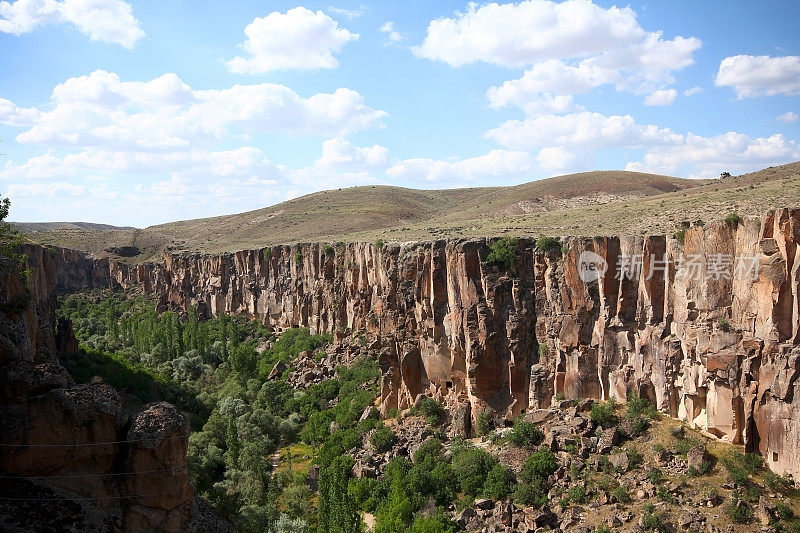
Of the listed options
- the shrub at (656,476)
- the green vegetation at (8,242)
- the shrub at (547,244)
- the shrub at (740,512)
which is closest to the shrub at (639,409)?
the shrub at (656,476)

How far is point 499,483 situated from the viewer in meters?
29.8

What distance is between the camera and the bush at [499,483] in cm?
2966

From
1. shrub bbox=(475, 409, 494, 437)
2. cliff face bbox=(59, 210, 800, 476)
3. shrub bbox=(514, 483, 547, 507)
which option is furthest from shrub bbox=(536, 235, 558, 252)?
shrub bbox=(514, 483, 547, 507)

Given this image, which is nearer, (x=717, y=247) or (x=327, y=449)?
(x=717, y=247)

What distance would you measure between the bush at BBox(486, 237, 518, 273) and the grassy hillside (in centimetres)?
452

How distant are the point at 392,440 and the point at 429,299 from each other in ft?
32.2

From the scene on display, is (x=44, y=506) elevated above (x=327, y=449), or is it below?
above

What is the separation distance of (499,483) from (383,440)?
10.1 metres

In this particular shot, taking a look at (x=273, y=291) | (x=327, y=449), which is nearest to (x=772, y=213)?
(x=327, y=449)

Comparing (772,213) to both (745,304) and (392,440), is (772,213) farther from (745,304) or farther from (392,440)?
(392,440)

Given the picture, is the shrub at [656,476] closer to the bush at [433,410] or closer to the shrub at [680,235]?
the shrub at [680,235]

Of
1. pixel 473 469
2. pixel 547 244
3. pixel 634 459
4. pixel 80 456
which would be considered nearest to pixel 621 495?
pixel 634 459

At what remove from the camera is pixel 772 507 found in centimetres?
2328

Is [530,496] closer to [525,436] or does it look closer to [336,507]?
[525,436]
